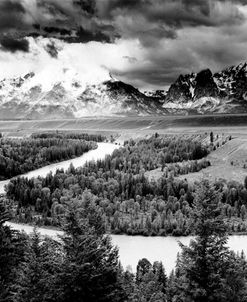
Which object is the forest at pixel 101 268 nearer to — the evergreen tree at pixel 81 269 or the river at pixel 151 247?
the evergreen tree at pixel 81 269

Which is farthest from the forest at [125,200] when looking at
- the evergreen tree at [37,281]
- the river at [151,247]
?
the evergreen tree at [37,281]

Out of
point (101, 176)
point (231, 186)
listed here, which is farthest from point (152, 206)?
point (101, 176)

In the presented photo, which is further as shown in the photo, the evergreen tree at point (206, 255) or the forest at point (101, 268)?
the evergreen tree at point (206, 255)

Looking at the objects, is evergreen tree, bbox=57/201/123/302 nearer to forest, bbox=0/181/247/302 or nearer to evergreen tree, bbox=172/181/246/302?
forest, bbox=0/181/247/302

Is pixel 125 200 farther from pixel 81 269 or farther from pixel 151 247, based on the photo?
pixel 81 269

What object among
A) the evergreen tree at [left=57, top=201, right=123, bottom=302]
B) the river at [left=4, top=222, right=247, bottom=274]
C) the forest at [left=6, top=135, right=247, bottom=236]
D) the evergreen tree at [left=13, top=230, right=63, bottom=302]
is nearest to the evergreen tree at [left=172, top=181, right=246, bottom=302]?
the evergreen tree at [left=57, top=201, right=123, bottom=302]

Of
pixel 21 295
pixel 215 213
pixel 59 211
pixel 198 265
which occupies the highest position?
pixel 215 213

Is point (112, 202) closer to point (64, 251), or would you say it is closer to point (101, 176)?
point (101, 176)

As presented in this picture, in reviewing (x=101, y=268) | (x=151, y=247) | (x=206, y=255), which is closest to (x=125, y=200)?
(x=151, y=247)
